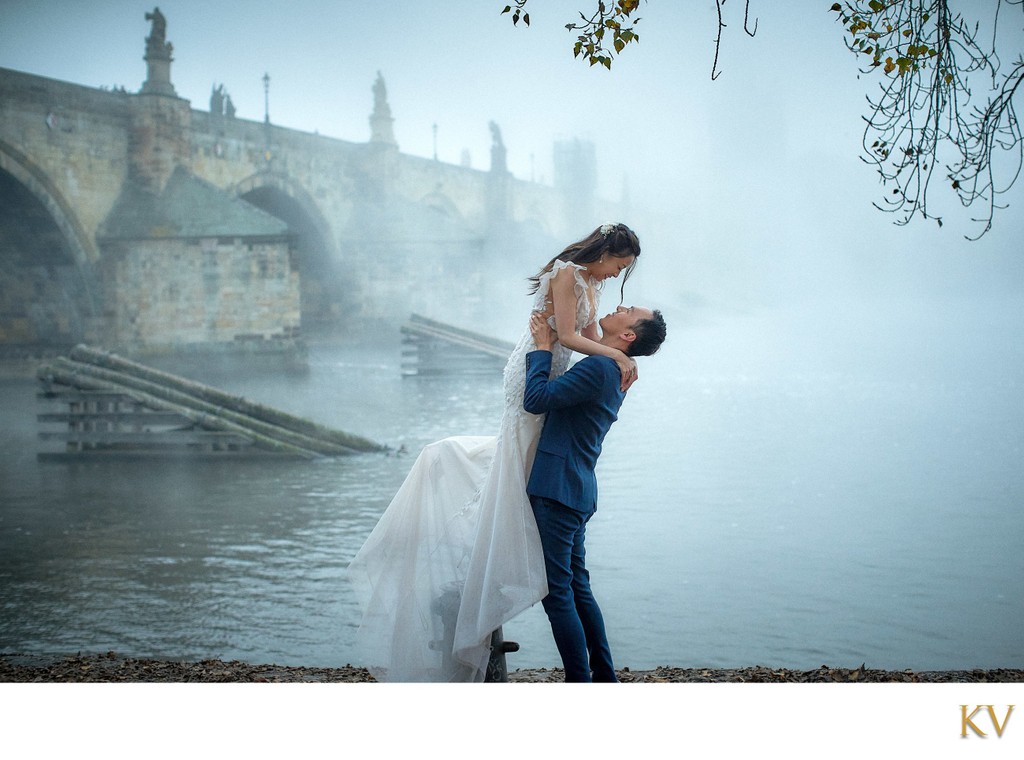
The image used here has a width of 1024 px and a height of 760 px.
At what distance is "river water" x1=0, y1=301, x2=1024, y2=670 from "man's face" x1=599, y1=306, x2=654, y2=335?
1.94m

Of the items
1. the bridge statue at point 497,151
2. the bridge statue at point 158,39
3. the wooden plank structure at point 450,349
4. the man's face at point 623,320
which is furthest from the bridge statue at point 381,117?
the man's face at point 623,320

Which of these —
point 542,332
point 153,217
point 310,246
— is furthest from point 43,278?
point 542,332

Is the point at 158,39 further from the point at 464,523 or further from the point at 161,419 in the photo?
the point at 464,523

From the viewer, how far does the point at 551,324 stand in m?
2.81

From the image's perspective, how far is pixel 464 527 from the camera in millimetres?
2850

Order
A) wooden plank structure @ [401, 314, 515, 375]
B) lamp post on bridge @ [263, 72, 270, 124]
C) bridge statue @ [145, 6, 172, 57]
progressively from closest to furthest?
wooden plank structure @ [401, 314, 515, 375]
bridge statue @ [145, 6, 172, 57]
lamp post on bridge @ [263, 72, 270, 124]

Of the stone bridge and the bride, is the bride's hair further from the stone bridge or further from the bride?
the stone bridge

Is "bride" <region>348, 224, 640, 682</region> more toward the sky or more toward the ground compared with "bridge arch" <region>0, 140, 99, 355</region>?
more toward the ground

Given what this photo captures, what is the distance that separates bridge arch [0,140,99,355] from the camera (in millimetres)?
17375

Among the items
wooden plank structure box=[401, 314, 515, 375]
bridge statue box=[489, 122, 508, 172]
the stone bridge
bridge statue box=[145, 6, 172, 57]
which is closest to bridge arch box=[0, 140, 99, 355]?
the stone bridge

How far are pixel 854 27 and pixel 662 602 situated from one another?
9.88ft

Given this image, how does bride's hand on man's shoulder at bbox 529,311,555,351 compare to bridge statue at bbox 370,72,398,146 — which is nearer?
bride's hand on man's shoulder at bbox 529,311,555,351

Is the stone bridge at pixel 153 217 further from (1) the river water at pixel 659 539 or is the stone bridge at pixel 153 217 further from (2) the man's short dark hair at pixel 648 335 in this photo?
(2) the man's short dark hair at pixel 648 335
